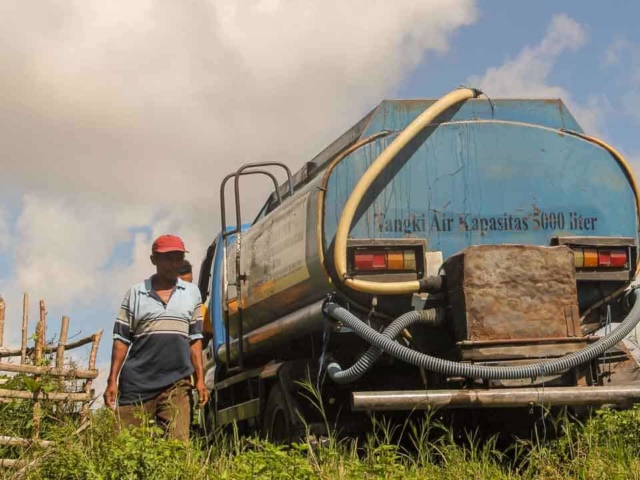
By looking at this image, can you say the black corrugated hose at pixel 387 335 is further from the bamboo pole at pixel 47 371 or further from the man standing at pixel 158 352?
the bamboo pole at pixel 47 371

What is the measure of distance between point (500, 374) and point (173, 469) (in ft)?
6.36

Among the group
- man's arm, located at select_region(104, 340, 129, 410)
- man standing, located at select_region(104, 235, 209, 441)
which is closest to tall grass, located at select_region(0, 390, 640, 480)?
man's arm, located at select_region(104, 340, 129, 410)

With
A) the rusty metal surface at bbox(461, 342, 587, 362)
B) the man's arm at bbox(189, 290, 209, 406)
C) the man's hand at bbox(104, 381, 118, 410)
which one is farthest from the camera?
the man's arm at bbox(189, 290, 209, 406)

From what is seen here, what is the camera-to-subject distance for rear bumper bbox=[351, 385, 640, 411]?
18.3ft

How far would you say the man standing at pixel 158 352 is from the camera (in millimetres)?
6312

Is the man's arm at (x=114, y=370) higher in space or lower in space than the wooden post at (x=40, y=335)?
lower

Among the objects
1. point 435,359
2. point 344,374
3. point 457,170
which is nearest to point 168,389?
point 344,374

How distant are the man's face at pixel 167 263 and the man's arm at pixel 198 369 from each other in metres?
0.48

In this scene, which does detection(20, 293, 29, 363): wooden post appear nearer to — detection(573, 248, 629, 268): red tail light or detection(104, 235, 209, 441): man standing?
detection(104, 235, 209, 441): man standing

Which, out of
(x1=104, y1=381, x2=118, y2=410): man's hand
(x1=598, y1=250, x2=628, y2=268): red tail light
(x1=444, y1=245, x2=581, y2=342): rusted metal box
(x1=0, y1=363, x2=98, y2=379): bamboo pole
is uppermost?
(x1=598, y1=250, x2=628, y2=268): red tail light

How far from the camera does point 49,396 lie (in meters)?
7.08

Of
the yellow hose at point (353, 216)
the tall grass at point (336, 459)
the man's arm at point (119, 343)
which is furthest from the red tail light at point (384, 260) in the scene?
the man's arm at point (119, 343)

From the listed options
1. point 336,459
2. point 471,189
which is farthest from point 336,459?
point 471,189

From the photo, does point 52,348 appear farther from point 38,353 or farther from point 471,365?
point 471,365
